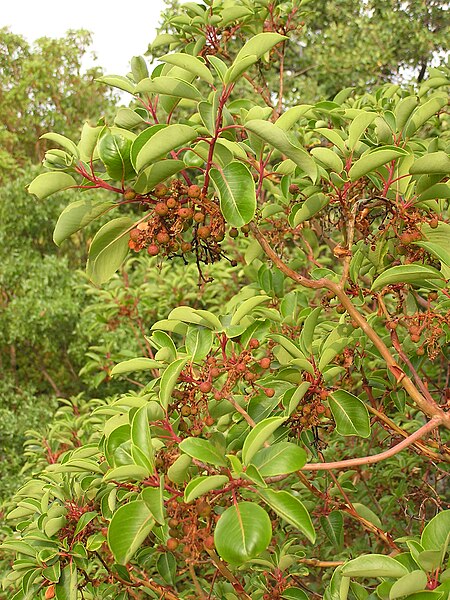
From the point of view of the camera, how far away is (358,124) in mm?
1257

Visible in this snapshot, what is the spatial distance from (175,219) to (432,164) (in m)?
0.52

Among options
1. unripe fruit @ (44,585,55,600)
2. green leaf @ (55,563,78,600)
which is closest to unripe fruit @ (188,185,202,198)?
green leaf @ (55,563,78,600)

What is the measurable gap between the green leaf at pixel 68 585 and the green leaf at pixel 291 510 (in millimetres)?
592

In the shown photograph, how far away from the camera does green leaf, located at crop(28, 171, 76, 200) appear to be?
113cm

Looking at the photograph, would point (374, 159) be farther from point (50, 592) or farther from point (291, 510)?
point (50, 592)

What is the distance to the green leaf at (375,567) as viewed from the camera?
101cm

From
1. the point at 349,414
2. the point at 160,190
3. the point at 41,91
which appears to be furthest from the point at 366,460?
the point at 41,91

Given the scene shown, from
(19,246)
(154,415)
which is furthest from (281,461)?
(19,246)

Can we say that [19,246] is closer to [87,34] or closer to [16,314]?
[16,314]

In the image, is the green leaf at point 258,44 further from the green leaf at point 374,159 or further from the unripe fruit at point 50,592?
the unripe fruit at point 50,592

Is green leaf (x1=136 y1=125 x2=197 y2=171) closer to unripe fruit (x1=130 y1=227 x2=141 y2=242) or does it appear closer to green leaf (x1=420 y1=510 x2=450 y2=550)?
unripe fruit (x1=130 y1=227 x2=141 y2=242)

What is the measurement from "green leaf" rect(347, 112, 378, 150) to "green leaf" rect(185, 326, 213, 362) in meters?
0.49

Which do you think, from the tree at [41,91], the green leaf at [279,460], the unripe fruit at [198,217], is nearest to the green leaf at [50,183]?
the unripe fruit at [198,217]

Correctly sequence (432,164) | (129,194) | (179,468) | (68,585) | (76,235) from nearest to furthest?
(179,468) → (129,194) → (432,164) → (68,585) → (76,235)
